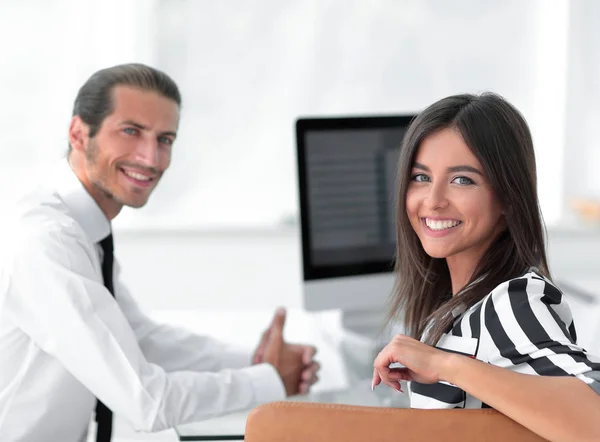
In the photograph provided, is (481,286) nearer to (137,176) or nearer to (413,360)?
(413,360)

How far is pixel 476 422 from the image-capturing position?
0.92 metres

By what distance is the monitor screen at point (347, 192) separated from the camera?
2.12 m

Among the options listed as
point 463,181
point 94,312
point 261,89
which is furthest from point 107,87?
point 261,89

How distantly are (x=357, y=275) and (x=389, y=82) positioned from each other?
184 centimetres

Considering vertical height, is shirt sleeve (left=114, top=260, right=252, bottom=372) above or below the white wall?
above

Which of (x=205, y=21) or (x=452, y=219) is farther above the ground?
(x=205, y=21)

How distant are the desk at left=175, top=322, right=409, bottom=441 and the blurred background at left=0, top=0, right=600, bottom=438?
5.46 feet

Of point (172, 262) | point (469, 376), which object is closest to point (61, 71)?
point (172, 262)

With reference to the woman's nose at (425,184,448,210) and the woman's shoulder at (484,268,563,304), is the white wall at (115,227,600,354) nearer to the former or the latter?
the woman's nose at (425,184,448,210)

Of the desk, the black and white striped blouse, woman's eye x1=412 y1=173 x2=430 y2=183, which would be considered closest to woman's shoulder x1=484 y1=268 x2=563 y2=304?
the black and white striped blouse

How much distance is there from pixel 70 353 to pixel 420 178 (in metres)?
0.73

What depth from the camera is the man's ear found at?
1.80 meters

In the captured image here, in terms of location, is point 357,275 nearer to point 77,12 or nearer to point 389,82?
point 389,82

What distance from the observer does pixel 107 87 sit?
1.77 meters
